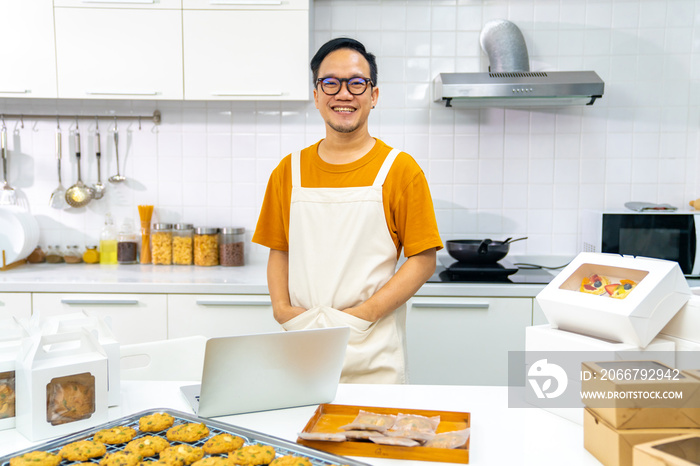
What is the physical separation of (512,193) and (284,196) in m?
1.53

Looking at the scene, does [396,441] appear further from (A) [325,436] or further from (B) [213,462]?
(B) [213,462]

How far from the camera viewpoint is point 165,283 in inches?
96.7

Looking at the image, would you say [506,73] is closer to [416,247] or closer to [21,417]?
[416,247]

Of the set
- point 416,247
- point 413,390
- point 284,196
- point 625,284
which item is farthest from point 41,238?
point 625,284

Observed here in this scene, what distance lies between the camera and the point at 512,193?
298 centimetres

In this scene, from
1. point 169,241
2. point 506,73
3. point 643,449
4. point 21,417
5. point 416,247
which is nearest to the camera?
point 643,449

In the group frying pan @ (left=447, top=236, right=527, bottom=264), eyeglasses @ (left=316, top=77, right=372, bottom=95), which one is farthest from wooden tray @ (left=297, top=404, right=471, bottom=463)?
frying pan @ (left=447, top=236, right=527, bottom=264)

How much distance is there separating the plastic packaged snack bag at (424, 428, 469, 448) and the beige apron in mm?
630

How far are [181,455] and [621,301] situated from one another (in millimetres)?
822

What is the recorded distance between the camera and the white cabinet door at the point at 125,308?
2.46m

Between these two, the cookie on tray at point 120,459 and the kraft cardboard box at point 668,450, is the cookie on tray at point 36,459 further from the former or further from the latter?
the kraft cardboard box at point 668,450

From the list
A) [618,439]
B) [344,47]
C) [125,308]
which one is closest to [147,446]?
[618,439]

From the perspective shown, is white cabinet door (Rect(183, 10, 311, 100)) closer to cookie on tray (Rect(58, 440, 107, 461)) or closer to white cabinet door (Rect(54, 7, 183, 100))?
white cabinet door (Rect(54, 7, 183, 100))

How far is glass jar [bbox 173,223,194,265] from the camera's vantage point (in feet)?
9.48
